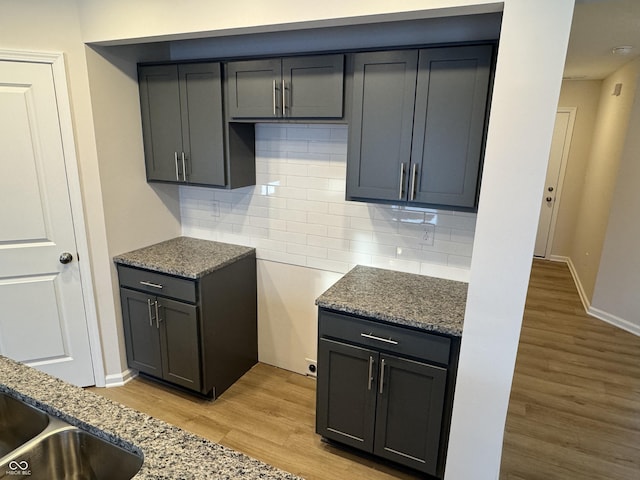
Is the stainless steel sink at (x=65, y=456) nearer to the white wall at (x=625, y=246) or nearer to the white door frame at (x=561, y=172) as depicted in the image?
the white wall at (x=625, y=246)

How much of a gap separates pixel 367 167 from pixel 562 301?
361cm

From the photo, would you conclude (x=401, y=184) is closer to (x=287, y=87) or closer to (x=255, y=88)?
(x=287, y=87)

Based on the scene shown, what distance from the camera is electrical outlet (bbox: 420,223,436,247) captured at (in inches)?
96.2

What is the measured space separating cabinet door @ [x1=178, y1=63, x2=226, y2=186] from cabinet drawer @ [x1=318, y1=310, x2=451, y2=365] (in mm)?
1211

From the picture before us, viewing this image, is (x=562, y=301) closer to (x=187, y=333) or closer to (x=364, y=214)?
(x=364, y=214)

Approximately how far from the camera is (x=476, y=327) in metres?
1.75

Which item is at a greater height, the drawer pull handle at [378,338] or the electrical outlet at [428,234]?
the electrical outlet at [428,234]

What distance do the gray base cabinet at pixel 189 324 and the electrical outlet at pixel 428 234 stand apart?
50.1 inches

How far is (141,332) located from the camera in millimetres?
2824

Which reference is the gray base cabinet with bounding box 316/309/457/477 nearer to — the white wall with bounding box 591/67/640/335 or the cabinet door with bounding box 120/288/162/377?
the cabinet door with bounding box 120/288/162/377

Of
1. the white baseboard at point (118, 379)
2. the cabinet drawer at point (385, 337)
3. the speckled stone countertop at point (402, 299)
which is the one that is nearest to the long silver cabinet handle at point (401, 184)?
the speckled stone countertop at point (402, 299)

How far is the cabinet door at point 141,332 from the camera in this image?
2.75m

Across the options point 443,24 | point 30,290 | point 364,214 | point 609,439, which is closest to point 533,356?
point 609,439

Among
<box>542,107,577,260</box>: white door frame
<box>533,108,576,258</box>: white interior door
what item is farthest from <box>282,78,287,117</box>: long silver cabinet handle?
<box>542,107,577,260</box>: white door frame
